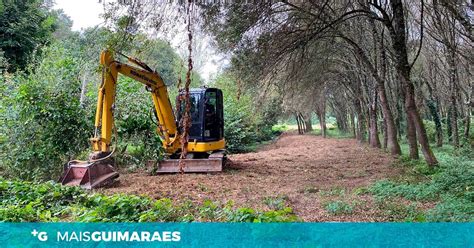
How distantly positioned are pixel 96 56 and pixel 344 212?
8.32 metres

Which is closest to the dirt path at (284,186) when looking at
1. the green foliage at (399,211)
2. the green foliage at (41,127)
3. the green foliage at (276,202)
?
the green foliage at (276,202)

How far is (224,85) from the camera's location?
2650 centimetres

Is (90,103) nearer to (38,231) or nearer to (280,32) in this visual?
(280,32)

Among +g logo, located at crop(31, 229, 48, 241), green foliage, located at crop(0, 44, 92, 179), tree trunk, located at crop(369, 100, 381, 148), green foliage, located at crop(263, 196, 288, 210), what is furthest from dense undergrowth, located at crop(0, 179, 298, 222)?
tree trunk, located at crop(369, 100, 381, 148)

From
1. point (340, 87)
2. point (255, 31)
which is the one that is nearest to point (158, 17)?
point (255, 31)

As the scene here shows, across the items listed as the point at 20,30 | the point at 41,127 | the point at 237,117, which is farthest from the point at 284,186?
the point at 20,30

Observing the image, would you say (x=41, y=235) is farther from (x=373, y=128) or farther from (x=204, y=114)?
(x=373, y=128)

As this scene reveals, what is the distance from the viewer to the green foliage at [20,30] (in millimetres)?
19016

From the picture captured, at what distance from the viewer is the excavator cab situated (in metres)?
12.4

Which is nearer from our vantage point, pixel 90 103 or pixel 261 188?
pixel 261 188

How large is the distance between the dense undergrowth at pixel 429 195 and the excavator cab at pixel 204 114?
584cm

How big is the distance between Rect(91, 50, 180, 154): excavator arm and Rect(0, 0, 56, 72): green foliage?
1025cm

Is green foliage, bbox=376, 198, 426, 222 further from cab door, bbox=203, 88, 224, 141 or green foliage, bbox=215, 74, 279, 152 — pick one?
green foliage, bbox=215, 74, 279, 152

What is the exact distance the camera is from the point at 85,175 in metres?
8.50
